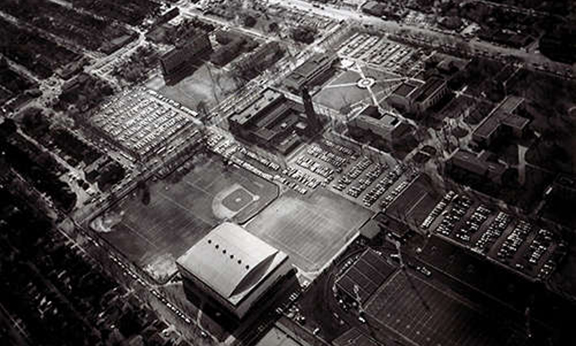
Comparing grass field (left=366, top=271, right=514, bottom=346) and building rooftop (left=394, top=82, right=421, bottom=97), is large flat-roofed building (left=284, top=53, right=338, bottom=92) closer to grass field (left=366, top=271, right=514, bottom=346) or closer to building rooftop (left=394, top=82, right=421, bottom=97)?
building rooftop (left=394, top=82, right=421, bottom=97)

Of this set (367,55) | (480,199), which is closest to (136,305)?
(480,199)

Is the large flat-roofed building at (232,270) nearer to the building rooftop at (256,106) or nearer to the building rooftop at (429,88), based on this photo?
the building rooftop at (256,106)

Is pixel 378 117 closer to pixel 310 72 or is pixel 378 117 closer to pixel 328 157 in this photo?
pixel 328 157

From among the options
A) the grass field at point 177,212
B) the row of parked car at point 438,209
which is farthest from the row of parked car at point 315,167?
the row of parked car at point 438,209

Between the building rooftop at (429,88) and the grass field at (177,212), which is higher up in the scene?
the building rooftop at (429,88)

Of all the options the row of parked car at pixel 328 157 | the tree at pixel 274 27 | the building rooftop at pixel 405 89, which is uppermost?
the building rooftop at pixel 405 89

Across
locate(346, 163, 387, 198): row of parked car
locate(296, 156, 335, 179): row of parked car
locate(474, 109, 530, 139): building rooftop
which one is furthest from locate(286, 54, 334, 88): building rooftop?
locate(474, 109, 530, 139): building rooftop

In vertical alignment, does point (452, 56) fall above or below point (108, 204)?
above

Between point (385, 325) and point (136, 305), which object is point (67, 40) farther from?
point (385, 325)
